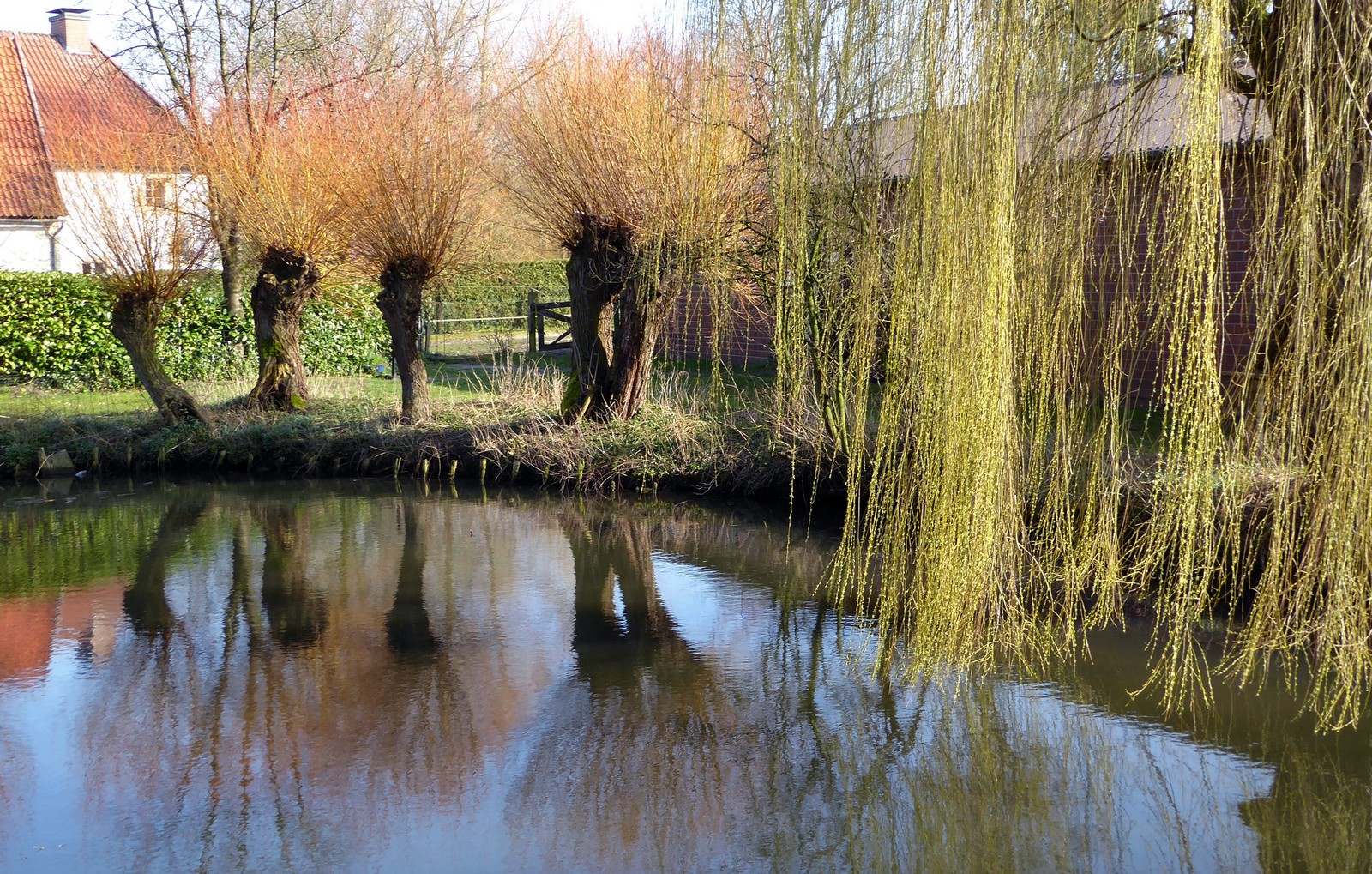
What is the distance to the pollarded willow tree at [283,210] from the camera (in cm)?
1147

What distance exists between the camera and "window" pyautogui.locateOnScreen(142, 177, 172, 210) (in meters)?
10.9

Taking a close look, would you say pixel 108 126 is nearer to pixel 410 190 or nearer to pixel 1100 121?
pixel 410 190

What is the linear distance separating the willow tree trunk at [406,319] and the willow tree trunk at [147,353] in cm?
195

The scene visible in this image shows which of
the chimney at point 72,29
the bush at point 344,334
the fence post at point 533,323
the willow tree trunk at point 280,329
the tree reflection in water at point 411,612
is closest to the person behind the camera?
the tree reflection in water at point 411,612

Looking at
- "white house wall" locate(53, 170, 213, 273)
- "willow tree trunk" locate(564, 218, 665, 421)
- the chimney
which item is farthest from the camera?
the chimney

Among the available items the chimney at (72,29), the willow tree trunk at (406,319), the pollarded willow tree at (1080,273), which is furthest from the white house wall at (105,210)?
the chimney at (72,29)

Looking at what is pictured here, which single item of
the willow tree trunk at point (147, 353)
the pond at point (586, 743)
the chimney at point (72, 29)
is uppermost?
the chimney at point (72, 29)

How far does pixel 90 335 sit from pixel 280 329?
10.8 feet

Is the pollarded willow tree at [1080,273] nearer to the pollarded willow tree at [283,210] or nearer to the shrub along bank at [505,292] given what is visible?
the pollarded willow tree at [283,210]

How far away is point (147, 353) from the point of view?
1136 centimetres

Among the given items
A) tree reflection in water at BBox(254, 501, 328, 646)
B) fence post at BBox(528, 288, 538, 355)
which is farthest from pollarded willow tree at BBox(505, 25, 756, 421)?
fence post at BBox(528, 288, 538, 355)

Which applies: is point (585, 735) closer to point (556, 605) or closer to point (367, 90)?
point (556, 605)

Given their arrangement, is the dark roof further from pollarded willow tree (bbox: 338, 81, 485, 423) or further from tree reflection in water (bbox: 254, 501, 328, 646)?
pollarded willow tree (bbox: 338, 81, 485, 423)

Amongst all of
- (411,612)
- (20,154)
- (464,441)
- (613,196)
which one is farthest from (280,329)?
(20,154)
